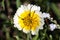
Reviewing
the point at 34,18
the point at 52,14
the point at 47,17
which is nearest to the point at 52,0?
the point at 52,14

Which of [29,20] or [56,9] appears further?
[56,9]

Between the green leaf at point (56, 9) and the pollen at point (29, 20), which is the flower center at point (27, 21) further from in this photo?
the green leaf at point (56, 9)

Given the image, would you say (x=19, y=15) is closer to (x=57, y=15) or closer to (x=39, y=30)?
(x=39, y=30)

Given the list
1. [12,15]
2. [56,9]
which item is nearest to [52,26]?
[56,9]

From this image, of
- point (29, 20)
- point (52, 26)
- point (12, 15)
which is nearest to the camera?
point (29, 20)

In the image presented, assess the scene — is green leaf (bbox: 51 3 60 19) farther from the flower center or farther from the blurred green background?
the flower center

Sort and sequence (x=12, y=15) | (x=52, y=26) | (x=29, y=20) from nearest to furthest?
(x=29, y=20)
(x=52, y=26)
(x=12, y=15)

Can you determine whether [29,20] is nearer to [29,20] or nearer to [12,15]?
[29,20]
